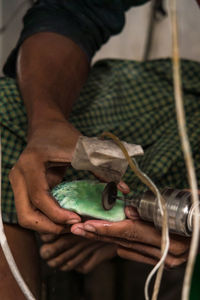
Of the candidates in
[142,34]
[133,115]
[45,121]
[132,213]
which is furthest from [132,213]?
[142,34]

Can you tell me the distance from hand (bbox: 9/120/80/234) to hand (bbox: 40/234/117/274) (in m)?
0.19

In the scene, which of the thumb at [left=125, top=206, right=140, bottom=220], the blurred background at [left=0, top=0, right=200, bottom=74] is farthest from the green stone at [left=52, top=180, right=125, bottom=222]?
the blurred background at [left=0, top=0, right=200, bottom=74]

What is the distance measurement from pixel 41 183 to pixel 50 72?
1.24ft

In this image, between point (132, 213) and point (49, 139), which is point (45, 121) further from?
point (132, 213)

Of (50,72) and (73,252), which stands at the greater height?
(50,72)

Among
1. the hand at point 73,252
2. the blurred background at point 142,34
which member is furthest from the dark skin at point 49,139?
the blurred background at point 142,34

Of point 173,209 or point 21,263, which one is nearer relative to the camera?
point 173,209

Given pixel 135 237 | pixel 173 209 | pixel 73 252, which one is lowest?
pixel 73 252

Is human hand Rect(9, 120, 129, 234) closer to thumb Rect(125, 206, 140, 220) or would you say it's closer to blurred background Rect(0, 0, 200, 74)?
thumb Rect(125, 206, 140, 220)

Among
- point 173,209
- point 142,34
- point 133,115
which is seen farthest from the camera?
point 142,34

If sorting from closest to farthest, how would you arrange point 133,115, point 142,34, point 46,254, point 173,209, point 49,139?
1. point 173,209
2. point 49,139
3. point 46,254
4. point 133,115
5. point 142,34

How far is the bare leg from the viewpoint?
66 cm

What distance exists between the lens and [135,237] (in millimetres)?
577

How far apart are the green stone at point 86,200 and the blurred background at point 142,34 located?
3.24 ft
